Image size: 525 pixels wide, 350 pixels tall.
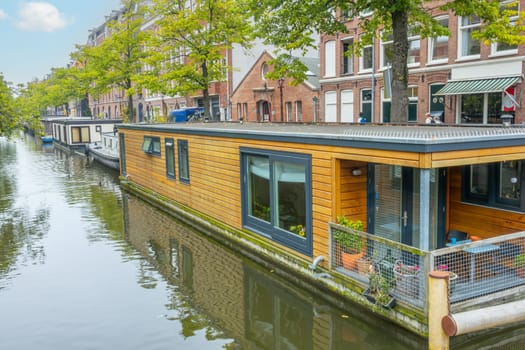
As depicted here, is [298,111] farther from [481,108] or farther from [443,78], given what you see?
[481,108]

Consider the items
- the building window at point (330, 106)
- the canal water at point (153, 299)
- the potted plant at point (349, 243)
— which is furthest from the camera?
the building window at point (330, 106)

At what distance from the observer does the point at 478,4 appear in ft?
42.4

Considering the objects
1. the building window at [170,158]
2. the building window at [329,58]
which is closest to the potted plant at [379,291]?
the building window at [170,158]

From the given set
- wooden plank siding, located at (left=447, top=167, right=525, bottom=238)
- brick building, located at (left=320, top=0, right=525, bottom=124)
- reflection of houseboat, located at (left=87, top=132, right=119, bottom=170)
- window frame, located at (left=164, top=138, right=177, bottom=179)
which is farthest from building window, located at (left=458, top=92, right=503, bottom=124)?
reflection of houseboat, located at (left=87, top=132, right=119, bottom=170)

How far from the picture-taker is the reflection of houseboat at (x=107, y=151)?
3064 cm

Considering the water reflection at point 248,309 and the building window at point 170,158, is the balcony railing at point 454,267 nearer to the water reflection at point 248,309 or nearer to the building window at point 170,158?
the water reflection at point 248,309

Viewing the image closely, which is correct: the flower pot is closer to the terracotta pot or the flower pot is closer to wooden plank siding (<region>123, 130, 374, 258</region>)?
the terracotta pot

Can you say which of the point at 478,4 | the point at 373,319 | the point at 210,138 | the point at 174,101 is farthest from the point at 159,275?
the point at 174,101

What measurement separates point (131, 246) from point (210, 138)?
3669mm

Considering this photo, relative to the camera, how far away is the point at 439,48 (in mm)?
23375

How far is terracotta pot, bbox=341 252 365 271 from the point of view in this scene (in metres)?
8.27

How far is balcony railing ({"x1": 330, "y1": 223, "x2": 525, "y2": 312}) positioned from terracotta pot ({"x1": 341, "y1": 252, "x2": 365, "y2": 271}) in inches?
5.3

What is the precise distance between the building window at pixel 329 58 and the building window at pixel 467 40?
8.71m

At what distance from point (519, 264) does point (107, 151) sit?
99.9 ft
